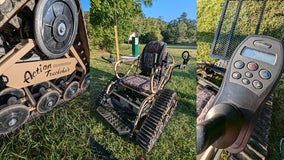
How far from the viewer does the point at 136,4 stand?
488mm

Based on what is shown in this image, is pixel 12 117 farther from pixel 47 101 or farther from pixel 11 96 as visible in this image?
pixel 47 101

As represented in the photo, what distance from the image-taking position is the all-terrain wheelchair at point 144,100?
74 centimetres

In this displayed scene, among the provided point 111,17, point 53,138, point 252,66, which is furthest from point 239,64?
point 53,138

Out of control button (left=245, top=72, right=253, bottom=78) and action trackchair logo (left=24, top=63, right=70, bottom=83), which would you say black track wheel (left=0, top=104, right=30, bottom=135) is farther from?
control button (left=245, top=72, right=253, bottom=78)

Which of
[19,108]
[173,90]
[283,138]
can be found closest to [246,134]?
[283,138]

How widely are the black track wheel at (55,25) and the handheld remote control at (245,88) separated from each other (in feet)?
1.66

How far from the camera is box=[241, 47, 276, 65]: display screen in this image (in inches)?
14.6

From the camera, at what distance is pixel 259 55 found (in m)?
0.39

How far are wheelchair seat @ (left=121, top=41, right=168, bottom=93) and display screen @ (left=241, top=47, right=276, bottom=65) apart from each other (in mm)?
216

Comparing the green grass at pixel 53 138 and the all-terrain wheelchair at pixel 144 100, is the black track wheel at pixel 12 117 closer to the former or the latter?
the green grass at pixel 53 138

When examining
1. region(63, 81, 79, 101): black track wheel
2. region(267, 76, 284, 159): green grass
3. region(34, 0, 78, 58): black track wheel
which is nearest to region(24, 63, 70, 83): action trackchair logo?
region(34, 0, 78, 58): black track wheel

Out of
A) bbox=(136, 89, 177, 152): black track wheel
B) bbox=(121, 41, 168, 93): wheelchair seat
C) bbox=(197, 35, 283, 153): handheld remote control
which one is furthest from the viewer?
bbox=(136, 89, 177, 152): black track wheel

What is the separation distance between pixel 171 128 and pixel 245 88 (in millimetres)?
419

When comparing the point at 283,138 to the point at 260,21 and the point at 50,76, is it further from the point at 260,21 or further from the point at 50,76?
the point at 50,76
